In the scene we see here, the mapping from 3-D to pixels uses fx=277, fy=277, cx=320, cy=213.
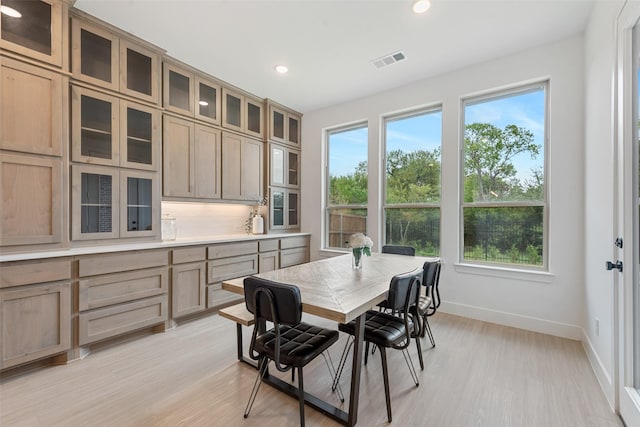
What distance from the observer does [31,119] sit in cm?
224

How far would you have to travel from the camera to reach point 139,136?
2.98m

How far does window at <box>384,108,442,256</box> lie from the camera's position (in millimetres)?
3779

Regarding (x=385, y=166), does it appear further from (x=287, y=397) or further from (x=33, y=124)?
(x=33, y=124)

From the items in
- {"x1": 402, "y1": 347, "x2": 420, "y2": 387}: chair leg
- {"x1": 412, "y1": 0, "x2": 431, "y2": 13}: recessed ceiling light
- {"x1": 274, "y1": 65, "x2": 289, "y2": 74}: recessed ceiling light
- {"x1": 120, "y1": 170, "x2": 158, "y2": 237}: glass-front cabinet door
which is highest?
{"x1": 274, "y1": 65, "x2": 289, "y2": 74}: recessed ceiling light

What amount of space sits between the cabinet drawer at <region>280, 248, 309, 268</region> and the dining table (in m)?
1.87

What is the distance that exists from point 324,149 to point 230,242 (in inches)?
92.8

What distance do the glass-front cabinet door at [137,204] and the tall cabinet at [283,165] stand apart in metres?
1.84

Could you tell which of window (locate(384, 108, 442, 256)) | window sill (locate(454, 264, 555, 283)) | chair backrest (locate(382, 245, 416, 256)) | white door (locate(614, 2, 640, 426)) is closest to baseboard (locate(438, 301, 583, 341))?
window sill (locate(454, 264, 555, 283))

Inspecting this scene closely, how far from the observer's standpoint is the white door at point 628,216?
5.50ft

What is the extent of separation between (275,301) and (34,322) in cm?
211

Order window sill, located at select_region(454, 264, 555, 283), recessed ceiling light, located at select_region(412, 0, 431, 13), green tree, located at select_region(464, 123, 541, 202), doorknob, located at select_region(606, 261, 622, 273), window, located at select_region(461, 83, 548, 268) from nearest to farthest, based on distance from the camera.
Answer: doorknob, located at select_region(606, 261, 622, 273), recessed ceiling light, located at select_region(412, 0, 431, 13), window sill, located at select_region(454, 264, 555, 283), window, located at select_region(461, 83, 548, 268), green tree, located at select_region(464, 123, 541, 202)

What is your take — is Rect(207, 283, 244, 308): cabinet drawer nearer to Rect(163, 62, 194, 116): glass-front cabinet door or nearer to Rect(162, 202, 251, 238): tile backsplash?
Rect(162, 202, 251, 238): tile backsplash

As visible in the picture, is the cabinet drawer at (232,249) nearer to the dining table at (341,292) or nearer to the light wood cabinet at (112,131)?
the light wood cabinet at (112,131)

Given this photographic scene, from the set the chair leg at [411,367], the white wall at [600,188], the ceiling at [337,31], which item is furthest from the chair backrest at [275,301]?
the ceiling at [337,31]
